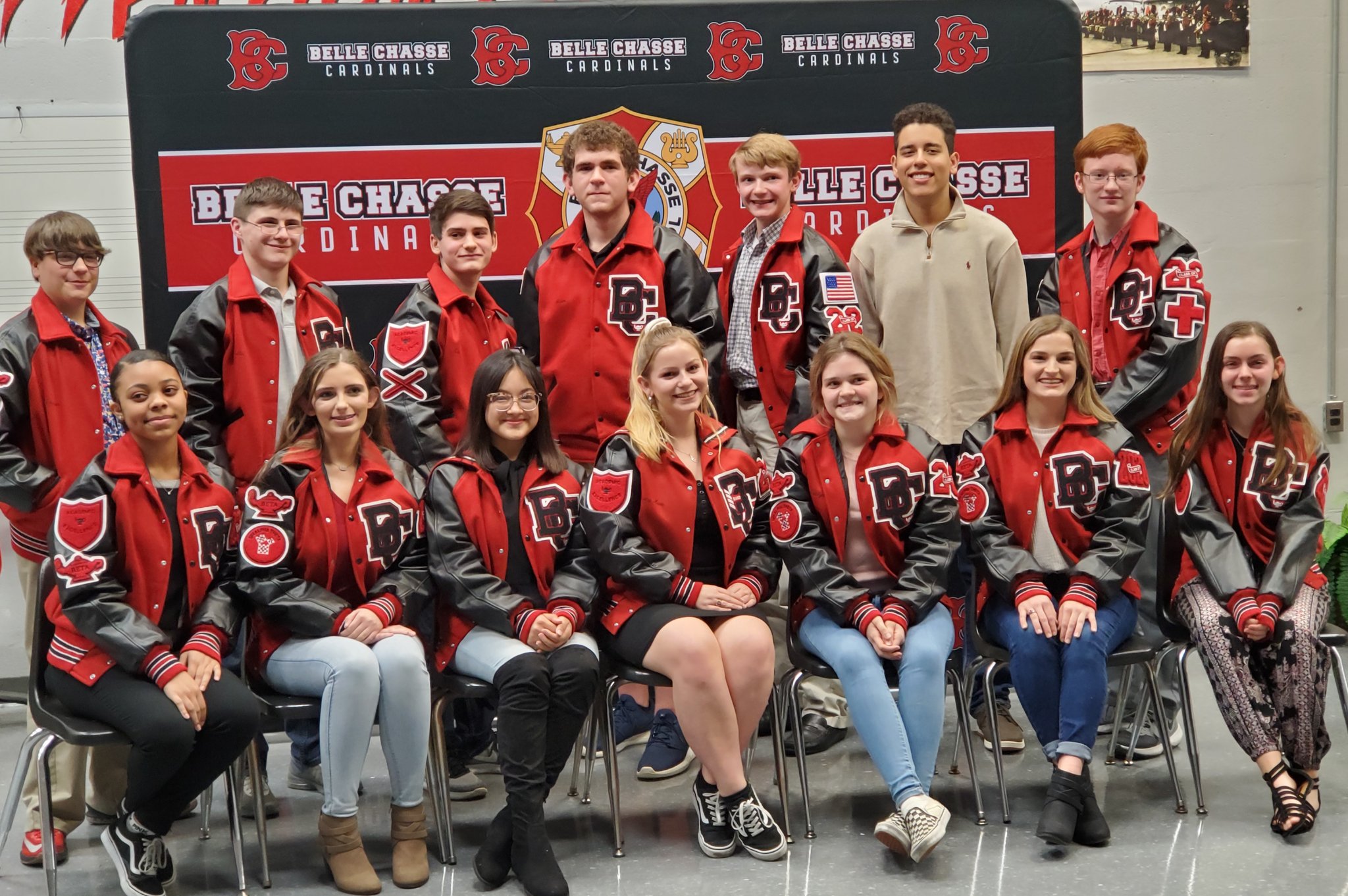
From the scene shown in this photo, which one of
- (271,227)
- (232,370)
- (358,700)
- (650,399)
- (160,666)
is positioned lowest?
(358,700)

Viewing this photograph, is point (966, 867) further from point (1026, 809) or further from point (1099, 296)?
point (1099, 296)

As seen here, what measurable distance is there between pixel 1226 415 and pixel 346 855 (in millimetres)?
2409

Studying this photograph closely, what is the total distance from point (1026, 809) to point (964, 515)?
2.46 ft

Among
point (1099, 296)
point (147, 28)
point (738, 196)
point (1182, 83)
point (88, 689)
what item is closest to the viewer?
point (88, 689)

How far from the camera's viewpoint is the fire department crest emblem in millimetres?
4082

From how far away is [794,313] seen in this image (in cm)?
352

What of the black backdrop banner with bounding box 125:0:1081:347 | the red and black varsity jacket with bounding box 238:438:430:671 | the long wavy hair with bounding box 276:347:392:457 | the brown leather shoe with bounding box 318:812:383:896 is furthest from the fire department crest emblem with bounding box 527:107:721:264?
the brown leather shoe with bounding box 318:812:383:896

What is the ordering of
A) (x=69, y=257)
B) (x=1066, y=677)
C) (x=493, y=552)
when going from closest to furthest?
(x=1066, y=677) < (x=493, y=552) < (x=69, y=257)

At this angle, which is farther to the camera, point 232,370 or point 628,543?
point 232,370

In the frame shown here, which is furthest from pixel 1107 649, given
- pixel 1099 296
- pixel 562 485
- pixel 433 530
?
pixel 433 530

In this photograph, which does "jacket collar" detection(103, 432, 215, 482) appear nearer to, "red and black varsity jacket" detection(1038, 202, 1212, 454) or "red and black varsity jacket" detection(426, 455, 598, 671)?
"red and black varsity jacket" detection(426, 455, 598, 671)

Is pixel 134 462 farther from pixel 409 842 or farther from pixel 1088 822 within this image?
pixel 1088 822

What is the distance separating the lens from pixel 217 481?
3.00 m

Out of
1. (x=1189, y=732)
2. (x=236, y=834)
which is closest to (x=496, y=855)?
(x=236, y=834)
